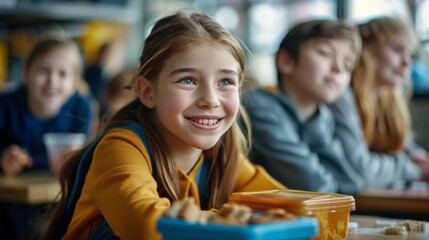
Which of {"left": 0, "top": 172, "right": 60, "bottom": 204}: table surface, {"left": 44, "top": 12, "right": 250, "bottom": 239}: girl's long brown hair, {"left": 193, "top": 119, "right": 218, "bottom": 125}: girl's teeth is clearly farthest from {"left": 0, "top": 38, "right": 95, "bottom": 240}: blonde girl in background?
{"left": 193, "top": 119, "right": 218, "bottom": 125}: girl's teeth

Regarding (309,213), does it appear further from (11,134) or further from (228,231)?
(11,134)

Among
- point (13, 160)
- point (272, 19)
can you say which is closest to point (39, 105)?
point (13, 160)

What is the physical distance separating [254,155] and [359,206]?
0.39 m

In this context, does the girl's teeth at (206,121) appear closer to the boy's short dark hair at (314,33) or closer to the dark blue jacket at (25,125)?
the boy's short dark hair at (314,33)

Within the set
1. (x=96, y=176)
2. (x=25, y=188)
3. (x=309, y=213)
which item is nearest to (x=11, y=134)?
(x=25, y=188)

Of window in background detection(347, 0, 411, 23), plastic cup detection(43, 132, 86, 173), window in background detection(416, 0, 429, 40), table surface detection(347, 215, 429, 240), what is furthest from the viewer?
window in background detection(347, 0, 411, 23)

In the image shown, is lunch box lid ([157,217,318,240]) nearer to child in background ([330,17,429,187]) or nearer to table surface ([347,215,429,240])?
table surface ([347,215,429,240])

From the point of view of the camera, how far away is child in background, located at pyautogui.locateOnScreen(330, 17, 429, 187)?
2.62 meters

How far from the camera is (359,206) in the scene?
230 cm

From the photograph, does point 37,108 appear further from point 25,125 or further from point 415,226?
point 415,226

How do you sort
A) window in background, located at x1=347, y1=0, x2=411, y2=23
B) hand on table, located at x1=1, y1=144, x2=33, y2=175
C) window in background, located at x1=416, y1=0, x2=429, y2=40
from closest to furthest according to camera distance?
1. hand on table, located at x1=1, y1=144, x2=33, y2=175
2. window in background, located at x1=416, y1=0, x2=429, y2=40
3. window in background, located at x1=347, y1=0, x2=411, y2=23

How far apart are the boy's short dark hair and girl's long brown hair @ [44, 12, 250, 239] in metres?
0.74

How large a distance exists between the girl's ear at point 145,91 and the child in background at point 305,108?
76cm

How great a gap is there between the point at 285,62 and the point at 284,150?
32cm
